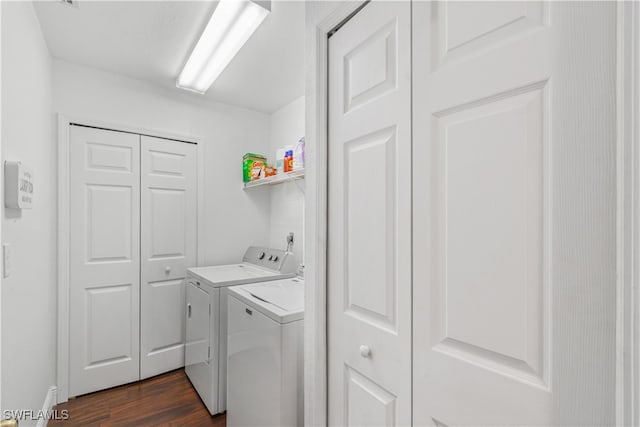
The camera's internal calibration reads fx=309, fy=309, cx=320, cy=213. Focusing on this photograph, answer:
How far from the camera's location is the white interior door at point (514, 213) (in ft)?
1.82

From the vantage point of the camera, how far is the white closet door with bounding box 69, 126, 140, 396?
232cm

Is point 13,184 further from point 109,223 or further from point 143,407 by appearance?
point 143,407

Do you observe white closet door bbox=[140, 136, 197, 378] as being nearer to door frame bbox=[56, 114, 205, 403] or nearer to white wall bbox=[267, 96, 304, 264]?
door frame bbox=[56, 114, 205, 403]

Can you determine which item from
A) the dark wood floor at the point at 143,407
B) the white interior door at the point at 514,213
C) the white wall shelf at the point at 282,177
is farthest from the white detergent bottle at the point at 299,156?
the dark wood floor at the point at 143,407

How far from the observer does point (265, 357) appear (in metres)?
1.59

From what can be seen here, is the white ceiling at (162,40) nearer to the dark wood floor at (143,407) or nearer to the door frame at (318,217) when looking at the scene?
the door frame at (318,217)

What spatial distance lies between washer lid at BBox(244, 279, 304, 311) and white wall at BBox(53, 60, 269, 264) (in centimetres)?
99

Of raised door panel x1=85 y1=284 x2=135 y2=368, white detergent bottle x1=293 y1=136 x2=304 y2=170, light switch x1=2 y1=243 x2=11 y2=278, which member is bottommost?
raised door panel x1=85 y1=284 x2=135 y2=368

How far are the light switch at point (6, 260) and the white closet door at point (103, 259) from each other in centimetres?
128

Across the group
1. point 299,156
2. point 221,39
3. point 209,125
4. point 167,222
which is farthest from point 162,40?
point 167,222

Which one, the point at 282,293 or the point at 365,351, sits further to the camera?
the point at 282,293

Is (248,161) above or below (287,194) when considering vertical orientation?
above
